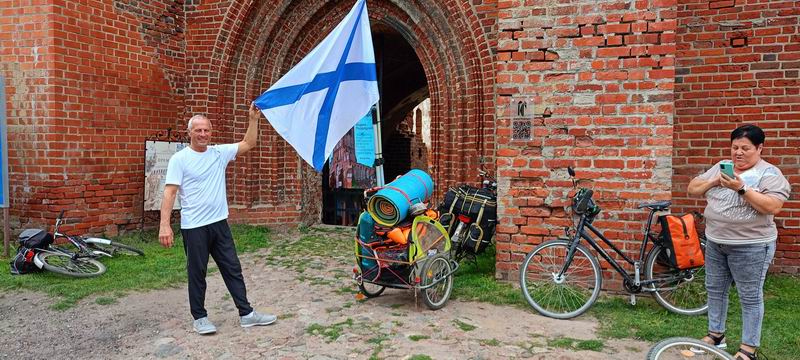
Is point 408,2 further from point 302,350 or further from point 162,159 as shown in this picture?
point 302,350

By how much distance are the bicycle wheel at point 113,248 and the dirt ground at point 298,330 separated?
1350mm

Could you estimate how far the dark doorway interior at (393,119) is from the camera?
9.83m

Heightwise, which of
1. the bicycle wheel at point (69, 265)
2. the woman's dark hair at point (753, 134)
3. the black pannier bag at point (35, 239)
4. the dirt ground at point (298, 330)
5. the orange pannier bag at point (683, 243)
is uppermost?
the woman's dark hair at point (753, 134)

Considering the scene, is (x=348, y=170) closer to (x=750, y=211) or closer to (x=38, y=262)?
(x=38, y=262)

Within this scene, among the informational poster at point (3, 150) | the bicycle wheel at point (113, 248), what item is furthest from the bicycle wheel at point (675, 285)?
the informational poster at point (3, 150)

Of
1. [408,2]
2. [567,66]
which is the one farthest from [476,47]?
[567,66]

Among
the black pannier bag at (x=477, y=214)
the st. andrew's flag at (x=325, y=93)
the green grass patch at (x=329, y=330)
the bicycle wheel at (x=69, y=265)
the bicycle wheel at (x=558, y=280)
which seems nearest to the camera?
the green grass patch at (x=329, y=330)

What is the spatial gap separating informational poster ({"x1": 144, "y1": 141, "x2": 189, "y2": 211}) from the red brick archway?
91 centimetres

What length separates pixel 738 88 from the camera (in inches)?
232

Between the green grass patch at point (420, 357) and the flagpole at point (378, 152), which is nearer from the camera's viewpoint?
the green grass patch at point (420, 357)

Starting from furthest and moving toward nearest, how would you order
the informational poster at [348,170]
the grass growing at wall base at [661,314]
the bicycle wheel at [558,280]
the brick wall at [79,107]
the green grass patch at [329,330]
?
the informational poster at [348,170] → the brick wall at [79,107] → the bicycle wheel at [558,280] → the green grass patch at [329,330] → the grass growing at wall base at [661,314]

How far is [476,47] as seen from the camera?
756 centimetres

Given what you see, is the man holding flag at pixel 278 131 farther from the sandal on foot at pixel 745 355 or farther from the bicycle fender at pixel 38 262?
the sandal on foot at pixel 745 355

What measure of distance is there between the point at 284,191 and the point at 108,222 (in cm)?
267
